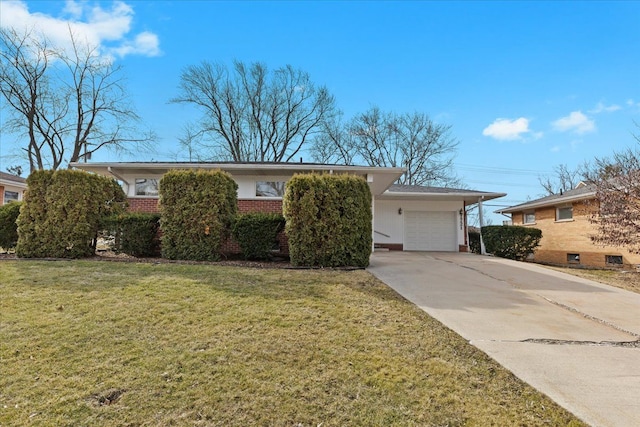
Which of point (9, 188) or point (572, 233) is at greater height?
point (9, 188)

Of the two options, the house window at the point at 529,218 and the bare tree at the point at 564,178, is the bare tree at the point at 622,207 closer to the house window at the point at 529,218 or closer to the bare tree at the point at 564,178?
the house window at the point at 529,218

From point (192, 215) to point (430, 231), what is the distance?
431 inches

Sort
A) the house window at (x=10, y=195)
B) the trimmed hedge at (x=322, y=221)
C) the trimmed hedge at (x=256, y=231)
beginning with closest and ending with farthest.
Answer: the trimmed hedge at (x=322, y=221)
the trimmed hedge at (x=256, y=231)
the house window at (x=10, y=195)

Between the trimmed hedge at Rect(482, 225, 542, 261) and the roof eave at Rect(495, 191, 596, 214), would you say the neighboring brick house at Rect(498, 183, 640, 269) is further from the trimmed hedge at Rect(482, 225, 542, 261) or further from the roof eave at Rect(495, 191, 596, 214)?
the trimmed hedge at Rect(482, 225, 542, 261)

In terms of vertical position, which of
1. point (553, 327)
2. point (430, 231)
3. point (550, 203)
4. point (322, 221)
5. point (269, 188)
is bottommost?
point (553, 327)

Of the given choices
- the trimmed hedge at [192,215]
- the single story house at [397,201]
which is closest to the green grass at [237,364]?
the trimmed hedge at [192,215]

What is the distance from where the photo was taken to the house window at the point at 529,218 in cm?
1800

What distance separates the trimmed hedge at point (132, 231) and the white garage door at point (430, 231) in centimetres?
1057

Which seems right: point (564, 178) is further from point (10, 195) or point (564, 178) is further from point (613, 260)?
point (10, 195)

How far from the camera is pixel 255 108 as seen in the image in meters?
28.4

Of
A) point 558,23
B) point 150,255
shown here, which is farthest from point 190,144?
point 558,23

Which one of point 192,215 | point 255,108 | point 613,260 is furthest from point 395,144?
point 192,215

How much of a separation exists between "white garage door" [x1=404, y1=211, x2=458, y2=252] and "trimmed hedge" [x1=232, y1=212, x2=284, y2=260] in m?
8.60

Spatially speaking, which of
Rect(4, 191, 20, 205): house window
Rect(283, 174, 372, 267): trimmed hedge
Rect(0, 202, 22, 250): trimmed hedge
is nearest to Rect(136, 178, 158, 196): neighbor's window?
Rect(0, 202, 22, 250): trimmed hedge
